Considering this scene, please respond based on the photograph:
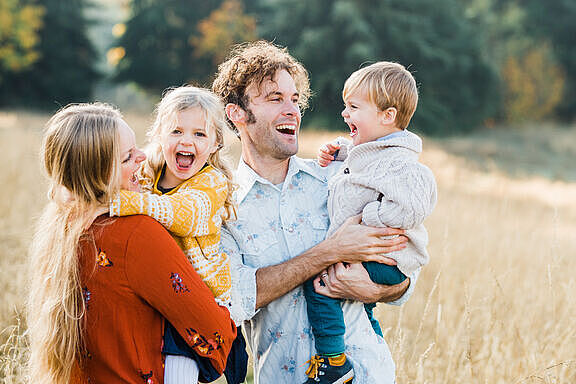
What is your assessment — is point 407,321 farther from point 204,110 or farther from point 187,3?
point 187,3

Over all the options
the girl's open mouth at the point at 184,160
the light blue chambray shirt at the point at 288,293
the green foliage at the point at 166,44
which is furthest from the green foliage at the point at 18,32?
the girl's open mouth at the point at 184,160

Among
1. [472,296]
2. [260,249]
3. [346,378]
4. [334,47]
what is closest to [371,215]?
[260,249]

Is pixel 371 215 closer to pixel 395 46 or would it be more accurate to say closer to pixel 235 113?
pixel 235 113

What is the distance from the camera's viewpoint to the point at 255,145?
9.54 ft

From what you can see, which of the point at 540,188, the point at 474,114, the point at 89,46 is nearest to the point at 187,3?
the point at 89,46

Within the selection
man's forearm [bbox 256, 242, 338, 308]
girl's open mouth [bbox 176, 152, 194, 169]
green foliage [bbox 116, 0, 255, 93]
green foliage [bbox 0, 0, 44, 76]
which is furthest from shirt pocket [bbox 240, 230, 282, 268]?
green foliage [bbox 0, 0, 44, 76]

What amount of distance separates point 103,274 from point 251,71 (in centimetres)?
150

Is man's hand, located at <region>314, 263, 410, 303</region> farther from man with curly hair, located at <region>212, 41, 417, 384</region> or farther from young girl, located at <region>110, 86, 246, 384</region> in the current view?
young girl, located at <region>110, 86, 246, 384</region>

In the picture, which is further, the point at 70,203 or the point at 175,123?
the point at 175,123

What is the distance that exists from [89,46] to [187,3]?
583 centimetres

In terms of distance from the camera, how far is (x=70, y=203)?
1.86 m

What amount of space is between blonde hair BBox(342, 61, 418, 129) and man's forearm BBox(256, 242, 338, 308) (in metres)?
0.76

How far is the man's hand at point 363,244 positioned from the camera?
2475 millimetres

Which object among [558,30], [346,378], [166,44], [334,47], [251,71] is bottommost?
[346,378]
